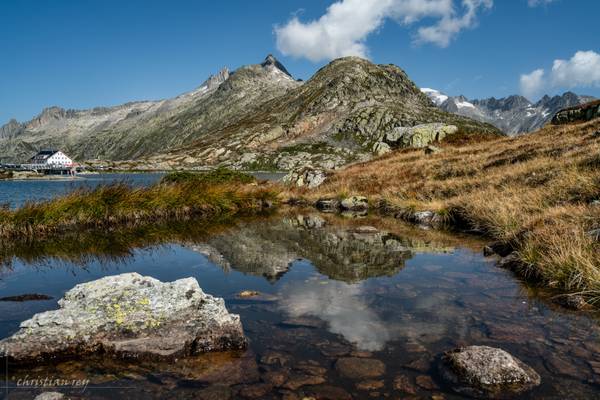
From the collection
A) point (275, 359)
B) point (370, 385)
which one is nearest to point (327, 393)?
point (370, 385)

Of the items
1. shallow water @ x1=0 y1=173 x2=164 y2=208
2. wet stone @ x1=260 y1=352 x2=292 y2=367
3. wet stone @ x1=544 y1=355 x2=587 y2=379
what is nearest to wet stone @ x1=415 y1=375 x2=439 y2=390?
wet stone @ x1=544 y1=355 x2=587 y2=379

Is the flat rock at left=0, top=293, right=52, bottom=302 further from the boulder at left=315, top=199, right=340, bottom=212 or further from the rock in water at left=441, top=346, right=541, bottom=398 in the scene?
the boulder at left=315, top=199, right=340, bottom=212

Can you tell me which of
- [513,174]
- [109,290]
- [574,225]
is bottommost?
[109,290]

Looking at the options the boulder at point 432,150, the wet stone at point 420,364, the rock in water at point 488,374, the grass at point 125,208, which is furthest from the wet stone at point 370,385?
Result: the boulder at point 432,150

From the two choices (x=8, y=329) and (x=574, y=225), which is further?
(x=574, y=225)

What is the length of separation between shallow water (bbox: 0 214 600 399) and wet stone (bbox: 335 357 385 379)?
0.10m

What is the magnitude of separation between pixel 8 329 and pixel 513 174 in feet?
83.3

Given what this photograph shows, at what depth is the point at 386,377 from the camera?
5906 millimetres

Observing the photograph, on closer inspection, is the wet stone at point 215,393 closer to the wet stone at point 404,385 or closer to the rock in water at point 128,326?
the rock in water at point 128,326

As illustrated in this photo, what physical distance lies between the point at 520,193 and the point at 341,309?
15.9 metres

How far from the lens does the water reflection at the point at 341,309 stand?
7328 millimetres

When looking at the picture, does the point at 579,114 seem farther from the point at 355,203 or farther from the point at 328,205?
the point at 328,205

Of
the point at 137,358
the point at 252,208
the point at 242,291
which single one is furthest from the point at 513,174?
the point at 137,358

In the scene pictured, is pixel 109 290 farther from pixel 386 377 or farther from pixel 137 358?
pixel 386 377
